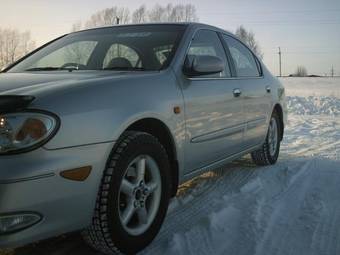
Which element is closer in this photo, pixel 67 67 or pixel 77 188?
pixel 77 188

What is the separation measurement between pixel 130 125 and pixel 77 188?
58cm

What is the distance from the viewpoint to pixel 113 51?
12.1 feet

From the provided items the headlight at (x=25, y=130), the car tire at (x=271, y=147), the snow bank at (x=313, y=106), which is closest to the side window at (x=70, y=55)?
the headlight at (x=25, y=130)

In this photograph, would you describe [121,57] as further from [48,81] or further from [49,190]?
[49,190]

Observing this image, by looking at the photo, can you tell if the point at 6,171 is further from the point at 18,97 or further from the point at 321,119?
the point at 321,119

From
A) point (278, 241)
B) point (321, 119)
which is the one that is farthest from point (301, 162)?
point (321, 119)

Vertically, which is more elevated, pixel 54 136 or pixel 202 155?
pixel 54 136

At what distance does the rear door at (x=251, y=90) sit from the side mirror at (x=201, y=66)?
833mm

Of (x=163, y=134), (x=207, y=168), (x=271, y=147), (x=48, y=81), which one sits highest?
(x=48, y=81)

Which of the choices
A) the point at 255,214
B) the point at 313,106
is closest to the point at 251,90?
the point at 255,214

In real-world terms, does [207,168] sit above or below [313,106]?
above

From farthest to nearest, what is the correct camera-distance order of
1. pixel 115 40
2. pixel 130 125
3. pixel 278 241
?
pixel 115 40 → pixel 278 241 → pixel 130 125

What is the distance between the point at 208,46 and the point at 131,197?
6.07 ft

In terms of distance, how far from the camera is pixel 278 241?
9.50 feet
